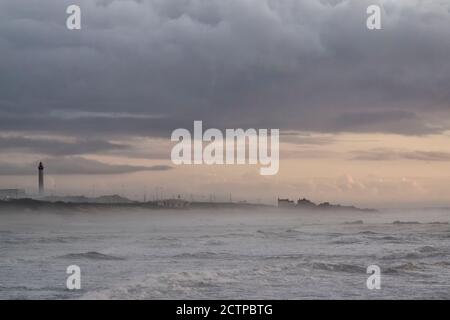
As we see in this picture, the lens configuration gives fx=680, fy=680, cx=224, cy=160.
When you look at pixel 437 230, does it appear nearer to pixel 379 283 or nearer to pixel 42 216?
pixel 379 283

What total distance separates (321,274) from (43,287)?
8.49 m

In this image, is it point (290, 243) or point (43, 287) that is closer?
point (43, 287)

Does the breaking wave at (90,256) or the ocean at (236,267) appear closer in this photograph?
the ocean at (236,267)

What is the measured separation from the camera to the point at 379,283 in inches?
755

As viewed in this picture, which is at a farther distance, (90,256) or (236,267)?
(90,256)

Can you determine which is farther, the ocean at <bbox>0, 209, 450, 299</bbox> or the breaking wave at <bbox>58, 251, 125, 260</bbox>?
the breaking wave at <bbox>58, 251, 125, 260</bbox>
